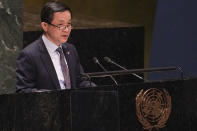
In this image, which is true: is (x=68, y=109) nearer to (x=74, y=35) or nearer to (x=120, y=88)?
(x=120, y=88)

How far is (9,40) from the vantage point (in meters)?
3.46

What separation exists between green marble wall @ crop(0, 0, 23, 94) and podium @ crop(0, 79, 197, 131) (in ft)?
1.27

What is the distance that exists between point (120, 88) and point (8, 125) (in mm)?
789

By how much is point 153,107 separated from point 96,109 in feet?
1.42

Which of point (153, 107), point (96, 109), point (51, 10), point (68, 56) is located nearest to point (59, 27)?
point (51, 10)

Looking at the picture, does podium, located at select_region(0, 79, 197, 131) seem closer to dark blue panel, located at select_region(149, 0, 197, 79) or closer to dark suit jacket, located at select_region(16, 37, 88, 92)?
dark suit jacket, located at select_region(16, 37, 88, 92)

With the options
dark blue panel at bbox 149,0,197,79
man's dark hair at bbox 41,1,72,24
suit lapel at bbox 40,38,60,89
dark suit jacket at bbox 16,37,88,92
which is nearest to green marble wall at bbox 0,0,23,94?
Result: dark suit jacket at bbox 16,37,88,92

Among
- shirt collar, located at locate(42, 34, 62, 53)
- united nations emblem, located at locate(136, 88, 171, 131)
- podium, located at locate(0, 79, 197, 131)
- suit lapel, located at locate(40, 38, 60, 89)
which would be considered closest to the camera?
podium, located at locate(0, 79, 197, 131)

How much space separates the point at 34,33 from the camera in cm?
556

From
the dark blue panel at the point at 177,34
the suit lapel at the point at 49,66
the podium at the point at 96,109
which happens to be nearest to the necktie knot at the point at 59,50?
the suit lapel at the point at 49,66

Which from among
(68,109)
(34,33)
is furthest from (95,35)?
(68,109)

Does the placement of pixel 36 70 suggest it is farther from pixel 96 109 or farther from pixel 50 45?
pixel 96 109

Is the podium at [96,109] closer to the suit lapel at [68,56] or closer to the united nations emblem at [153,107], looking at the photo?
the united nations emblem at [153,107]

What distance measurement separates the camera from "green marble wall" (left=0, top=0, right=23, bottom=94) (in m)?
3.43
